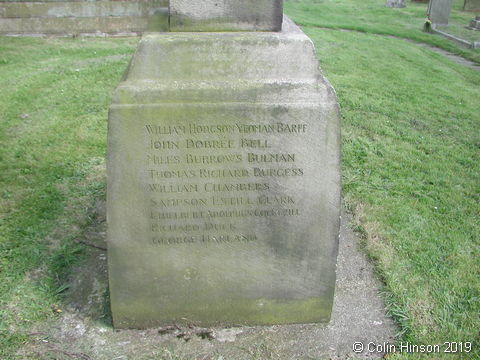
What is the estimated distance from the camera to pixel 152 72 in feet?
8.38

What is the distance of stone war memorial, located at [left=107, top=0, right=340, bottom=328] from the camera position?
253cm

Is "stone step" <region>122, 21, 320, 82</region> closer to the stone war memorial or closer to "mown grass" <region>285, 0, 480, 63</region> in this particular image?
the stone war memorial

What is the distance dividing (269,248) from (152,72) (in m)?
1.23

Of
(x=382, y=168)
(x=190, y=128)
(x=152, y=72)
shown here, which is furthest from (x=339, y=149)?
(x=382, y=168)

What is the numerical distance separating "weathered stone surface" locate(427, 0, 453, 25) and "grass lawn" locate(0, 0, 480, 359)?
652 cm

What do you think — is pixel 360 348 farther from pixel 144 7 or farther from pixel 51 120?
pixel 144 7

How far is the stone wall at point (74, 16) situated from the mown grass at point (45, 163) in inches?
29.7

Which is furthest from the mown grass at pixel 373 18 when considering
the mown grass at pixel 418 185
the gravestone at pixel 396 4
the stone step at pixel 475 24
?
the mown grass at pixel 418 185

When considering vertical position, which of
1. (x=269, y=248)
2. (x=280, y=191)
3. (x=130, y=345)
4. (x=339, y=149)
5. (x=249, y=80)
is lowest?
(x=130, y=345)

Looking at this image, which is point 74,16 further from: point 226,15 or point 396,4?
point 396,4

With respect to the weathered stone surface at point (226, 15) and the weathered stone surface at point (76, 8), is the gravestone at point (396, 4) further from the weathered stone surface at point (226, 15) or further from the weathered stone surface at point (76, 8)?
the weathered stone surface at point (226, 15)

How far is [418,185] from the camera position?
500 cm

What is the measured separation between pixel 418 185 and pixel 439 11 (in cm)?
1329

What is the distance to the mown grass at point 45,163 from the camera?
328 centimetres
